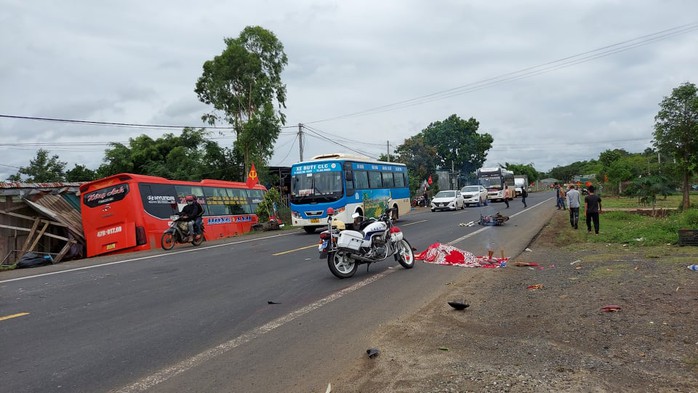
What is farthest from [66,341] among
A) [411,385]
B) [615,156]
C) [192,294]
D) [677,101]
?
[615,156]

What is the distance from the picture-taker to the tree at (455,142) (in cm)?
6500

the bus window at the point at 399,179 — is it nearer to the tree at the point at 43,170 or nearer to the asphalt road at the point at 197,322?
the asphalt road at the point at 197,322

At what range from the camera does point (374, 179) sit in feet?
74.0

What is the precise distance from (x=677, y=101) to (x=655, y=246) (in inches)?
508

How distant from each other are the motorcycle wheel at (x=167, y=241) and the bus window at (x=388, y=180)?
11144 millimetres

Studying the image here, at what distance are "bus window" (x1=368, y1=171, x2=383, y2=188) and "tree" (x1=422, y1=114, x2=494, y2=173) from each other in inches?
1662

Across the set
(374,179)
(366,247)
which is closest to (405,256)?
(366,247)

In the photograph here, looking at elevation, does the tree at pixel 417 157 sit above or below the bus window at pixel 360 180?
above

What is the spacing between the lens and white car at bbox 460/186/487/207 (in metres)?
38.0

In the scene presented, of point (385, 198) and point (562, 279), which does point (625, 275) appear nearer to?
point (562, 279)

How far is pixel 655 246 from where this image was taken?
461 inches

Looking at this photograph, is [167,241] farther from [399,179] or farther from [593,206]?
[399,179]

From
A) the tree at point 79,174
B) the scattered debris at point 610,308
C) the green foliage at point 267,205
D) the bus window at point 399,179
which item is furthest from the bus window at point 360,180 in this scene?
the tree at point 79,174

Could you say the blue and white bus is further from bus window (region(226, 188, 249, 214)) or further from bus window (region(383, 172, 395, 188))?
bus window (region(226, 188, 249, 214))
